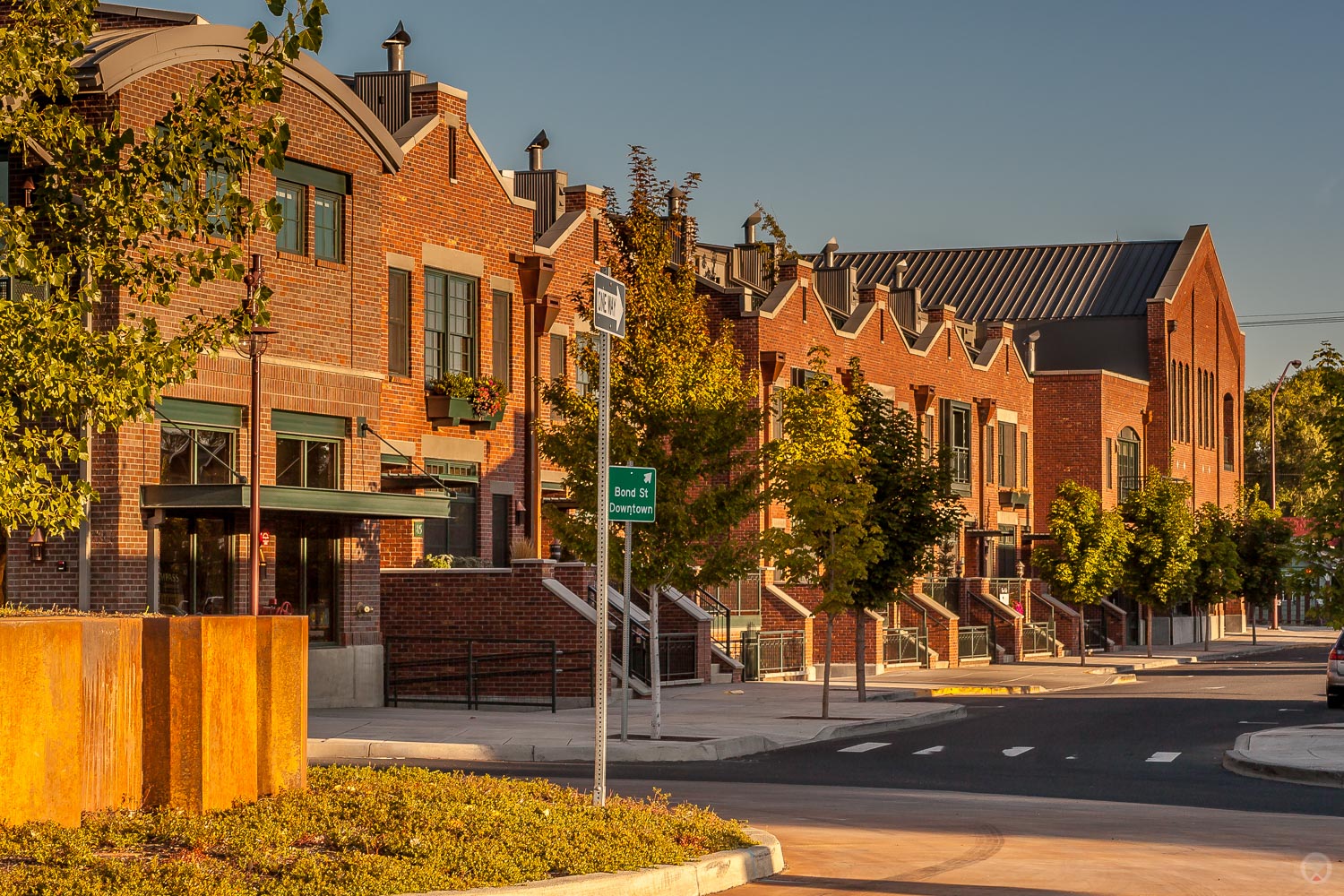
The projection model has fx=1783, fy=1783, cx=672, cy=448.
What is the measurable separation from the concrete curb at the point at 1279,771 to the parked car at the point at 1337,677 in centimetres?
980

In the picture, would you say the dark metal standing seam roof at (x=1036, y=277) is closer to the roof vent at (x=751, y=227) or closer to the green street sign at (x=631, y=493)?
the roof vent at (x=751, y=227)

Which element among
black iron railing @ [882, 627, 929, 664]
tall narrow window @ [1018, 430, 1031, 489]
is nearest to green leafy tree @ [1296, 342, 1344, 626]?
black iron railing @ [882, 627, 929, 664]

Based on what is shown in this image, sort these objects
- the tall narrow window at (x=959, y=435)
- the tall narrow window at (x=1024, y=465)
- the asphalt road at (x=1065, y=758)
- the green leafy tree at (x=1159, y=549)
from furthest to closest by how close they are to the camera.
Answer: the tall narrow window at (x=1024, y=465) → the green leafy tree at (x=1159, y=549) → the tall narrow window at (x=959, y=435) → the asphalt road at (x=1065, y=758)

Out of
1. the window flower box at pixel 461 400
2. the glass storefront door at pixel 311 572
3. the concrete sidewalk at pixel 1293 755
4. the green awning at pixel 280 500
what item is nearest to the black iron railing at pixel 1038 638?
the window flower box at pixel 461 400

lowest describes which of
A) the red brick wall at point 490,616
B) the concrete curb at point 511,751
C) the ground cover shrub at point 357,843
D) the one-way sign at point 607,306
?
the concrete curb at point 511,751

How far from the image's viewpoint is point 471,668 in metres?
28.1

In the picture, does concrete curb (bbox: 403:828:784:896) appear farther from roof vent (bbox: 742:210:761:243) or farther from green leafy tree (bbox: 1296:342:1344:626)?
roof vent (bbox: 742:210:761:243)

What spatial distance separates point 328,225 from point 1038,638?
100ft

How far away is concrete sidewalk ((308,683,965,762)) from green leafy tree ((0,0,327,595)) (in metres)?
9.22

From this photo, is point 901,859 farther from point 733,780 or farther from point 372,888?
point 733,780

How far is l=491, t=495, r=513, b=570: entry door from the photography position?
32.3m

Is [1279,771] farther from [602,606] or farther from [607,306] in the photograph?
[607,306]

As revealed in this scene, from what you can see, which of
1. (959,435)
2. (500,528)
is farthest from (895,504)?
(959,435)

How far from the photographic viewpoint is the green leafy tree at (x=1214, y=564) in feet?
185
